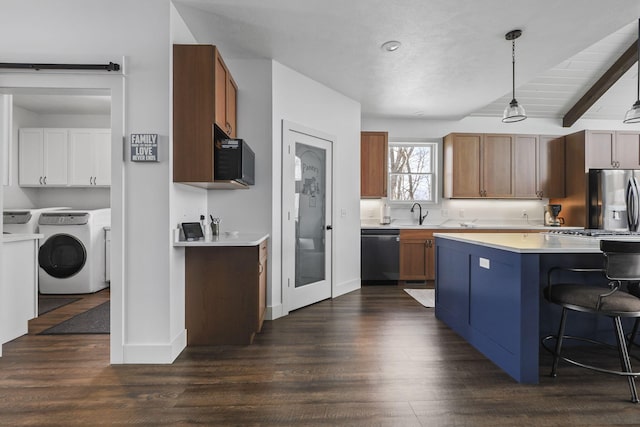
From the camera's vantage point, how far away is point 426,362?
97.4 inches

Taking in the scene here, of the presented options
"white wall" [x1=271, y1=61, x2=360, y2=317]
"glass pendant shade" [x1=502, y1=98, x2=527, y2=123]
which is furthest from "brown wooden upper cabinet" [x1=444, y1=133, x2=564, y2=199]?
"glass pendant shade" [x1=502, y1=98, x2=527, y2=123]

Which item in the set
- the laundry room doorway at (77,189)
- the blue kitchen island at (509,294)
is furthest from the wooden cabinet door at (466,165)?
the laundry room doorway at (77,189)

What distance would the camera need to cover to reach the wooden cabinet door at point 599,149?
5.18 meters

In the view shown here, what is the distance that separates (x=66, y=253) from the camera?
445 cm

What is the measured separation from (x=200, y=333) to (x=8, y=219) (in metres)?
3.58

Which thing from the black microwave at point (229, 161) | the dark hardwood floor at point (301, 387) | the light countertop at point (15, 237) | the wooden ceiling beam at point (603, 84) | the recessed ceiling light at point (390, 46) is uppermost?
the wooden ceiling beam at point (603, 84)

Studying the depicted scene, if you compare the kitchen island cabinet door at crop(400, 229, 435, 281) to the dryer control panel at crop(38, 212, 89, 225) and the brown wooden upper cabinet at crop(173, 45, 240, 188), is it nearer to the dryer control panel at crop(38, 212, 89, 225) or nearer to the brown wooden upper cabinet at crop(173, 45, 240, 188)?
the brown wooden upper cabinet at crop(173, 45, 240, 188)

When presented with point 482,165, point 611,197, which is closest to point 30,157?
point 482,165

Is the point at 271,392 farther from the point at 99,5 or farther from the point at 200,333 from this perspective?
the point at 99,5

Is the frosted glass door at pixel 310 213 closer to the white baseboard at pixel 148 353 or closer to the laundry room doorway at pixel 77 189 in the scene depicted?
the white baseboard at pixel 148 353

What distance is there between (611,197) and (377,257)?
3.55 metres

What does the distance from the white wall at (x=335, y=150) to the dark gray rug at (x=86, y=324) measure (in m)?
1.65

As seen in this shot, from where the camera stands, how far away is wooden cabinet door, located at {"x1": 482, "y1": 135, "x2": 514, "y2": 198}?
18.3 feet

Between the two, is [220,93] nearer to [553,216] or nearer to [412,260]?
[412,260]
